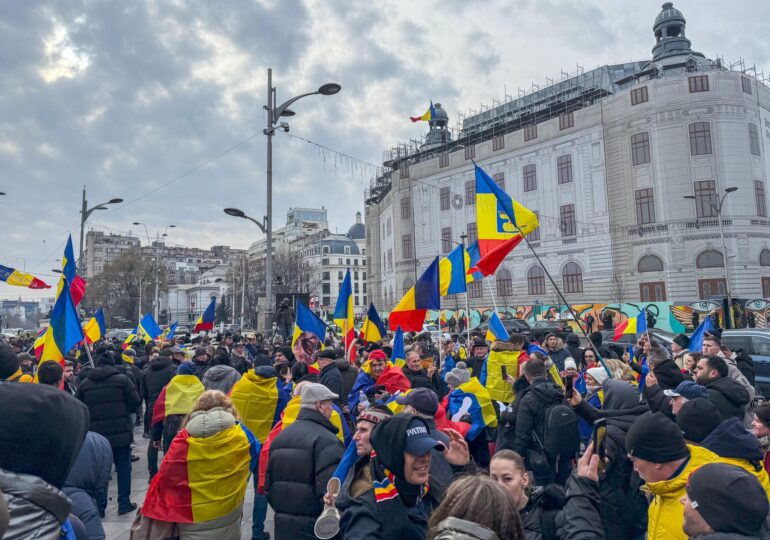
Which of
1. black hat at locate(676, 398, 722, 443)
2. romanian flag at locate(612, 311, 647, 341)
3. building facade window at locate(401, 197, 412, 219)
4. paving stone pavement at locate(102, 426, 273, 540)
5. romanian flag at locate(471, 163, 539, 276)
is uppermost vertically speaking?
building facade window at locate(401, 197, 412, 219)

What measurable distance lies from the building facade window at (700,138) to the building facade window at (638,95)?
12.4ft

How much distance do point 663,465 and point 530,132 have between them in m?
44.2

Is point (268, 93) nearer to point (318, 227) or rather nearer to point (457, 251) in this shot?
point (457, 251)

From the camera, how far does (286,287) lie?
64.5 meters

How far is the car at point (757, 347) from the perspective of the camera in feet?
40.7

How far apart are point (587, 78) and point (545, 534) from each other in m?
56.6

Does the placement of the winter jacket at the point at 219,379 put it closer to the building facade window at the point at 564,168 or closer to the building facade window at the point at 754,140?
the building facade window at the point at 564,168

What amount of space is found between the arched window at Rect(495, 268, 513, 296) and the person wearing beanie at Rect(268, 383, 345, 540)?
41954 mm

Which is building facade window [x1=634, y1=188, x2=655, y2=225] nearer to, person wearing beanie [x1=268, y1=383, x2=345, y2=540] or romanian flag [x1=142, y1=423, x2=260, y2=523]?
person wearing beanie [x1=268, y1=383, x2=345, y2=540]

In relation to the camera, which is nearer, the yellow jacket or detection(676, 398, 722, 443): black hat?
the yellow jacket

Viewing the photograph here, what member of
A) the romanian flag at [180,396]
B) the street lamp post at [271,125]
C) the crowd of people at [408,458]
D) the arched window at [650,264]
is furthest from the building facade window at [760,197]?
the romanian flag at [180,396]

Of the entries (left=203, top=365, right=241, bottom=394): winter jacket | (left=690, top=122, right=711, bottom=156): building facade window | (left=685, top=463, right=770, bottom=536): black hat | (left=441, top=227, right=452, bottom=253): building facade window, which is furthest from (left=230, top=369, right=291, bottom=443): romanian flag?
(left=441, top=227, right=452, bottom=253): building facade window

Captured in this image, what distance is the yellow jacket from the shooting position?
2775mm

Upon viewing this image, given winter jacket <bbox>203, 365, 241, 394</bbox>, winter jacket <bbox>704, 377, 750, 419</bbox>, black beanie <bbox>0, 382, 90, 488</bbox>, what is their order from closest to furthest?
black beanie <bbox>0, 382, 90, 488</bbox> < winter jacket <bbox>704, 377, 750, 419</bbox> < winter jacket <bbox>203, 365, 241, 394</bbox>
